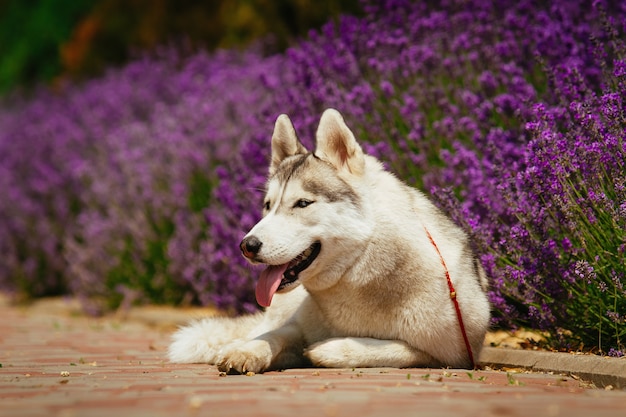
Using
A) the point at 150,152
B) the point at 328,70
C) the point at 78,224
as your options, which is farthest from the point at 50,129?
the point at 328,70

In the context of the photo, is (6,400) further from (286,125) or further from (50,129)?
(50,129)

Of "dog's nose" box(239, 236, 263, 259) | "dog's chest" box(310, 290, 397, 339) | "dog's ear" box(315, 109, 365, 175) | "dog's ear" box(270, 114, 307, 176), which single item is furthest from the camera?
"dog's ear" box(270, 114, 307, 176)

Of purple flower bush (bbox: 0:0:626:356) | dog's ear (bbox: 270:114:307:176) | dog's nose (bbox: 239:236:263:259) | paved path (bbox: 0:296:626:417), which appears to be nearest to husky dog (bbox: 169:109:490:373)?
dog's nose (bbox: 239:236:263:259)

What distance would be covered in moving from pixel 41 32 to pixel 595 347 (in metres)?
17.3

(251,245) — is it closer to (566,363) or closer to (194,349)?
(194,349)

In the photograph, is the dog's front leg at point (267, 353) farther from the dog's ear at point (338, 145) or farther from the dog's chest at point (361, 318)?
the dog's ear at point (338, 145)

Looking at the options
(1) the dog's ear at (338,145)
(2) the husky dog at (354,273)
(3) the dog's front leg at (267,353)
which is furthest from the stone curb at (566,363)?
(1) the dog's ear at (338,145)

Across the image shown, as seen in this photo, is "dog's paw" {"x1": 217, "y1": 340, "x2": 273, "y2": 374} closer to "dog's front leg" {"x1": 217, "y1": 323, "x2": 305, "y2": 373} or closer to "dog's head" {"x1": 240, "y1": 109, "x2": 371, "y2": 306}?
"dog's front leg" {"x1": 217, "y1": 323, "x2": 305, "y2": 373}

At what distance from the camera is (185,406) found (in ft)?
9.92

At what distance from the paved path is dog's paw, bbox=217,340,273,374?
75 mm

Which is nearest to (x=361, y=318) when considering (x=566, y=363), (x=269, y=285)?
(x=269, y=285)

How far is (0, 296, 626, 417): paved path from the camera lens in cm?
298

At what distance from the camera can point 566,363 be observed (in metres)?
4.22

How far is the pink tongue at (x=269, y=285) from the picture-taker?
4219 millimetres
